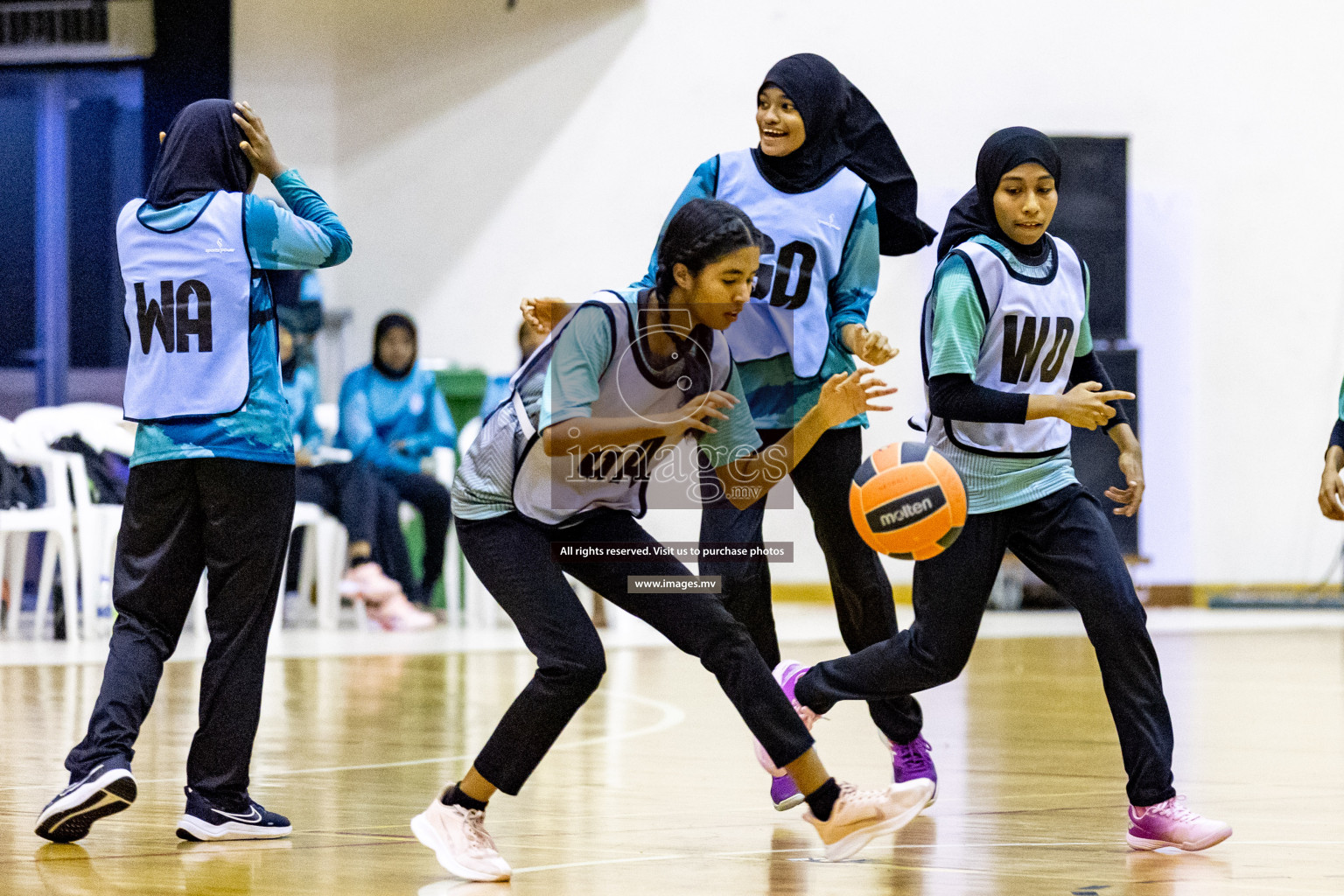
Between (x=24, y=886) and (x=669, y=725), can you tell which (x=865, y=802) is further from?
(x=669, y=725)

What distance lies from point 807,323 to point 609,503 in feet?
3.06

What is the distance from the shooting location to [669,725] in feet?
17.9

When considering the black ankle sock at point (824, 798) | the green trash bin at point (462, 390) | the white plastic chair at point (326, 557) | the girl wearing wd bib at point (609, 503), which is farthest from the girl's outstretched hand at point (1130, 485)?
the green trash bin at point (462, 390)

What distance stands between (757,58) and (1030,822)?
8413mm

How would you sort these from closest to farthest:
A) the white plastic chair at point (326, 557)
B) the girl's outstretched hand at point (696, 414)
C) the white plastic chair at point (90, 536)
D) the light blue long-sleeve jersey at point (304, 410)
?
the girl's outstretched hand at point (696, 414) < the white plastic chair at point (90, 536) < the white plastic chair at point (326, 557) < the light blue long-sleeve jersey at point (304, 410)

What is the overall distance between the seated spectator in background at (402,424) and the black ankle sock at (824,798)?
20.7 ft

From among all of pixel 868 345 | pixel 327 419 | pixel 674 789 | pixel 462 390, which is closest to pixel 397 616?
pixel 462 390

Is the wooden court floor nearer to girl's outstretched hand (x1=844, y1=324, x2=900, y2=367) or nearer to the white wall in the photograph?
girl's outstretched hand (x1=844, y1=324, x2=900, y2=367)

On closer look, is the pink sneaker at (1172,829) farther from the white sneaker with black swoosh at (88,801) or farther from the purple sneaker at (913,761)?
the white sneaker with black swoosh at (88,801)

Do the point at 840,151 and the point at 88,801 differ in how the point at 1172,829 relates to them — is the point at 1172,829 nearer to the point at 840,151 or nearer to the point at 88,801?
the point at 840,151

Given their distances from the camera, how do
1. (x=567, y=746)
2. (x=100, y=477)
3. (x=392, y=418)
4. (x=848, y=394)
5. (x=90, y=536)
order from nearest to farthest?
(x=848, y=394), (x=567, y=746), (x=90, y=536), (x=100, y=477), (x=392, y=418)

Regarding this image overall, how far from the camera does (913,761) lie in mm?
3904

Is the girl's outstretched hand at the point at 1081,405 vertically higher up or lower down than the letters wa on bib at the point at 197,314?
lower down

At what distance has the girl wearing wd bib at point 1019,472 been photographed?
3.35 meters
